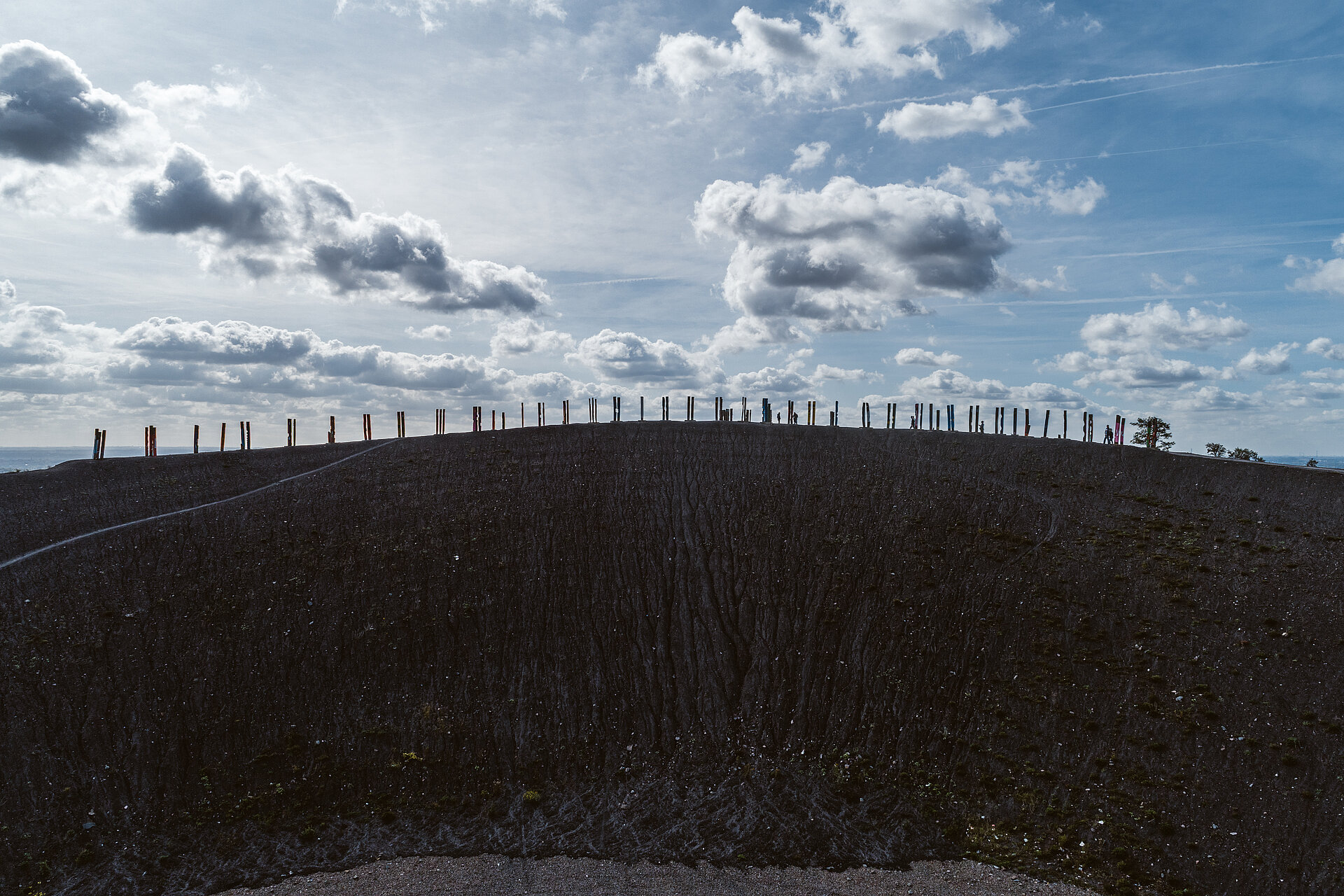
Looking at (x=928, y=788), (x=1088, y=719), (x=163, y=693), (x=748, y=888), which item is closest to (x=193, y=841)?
(x=163, y=693)

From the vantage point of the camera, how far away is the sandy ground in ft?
61.7

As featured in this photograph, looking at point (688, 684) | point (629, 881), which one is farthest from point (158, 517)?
point (629, 881)

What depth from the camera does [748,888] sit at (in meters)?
19.1

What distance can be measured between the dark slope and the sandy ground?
1.88 ft

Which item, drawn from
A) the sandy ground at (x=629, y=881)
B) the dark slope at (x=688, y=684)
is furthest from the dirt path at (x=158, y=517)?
the sandy ground at (x=629, y=881)

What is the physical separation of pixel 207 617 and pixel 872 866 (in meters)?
26.8

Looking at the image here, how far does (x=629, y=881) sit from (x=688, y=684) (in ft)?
28.0

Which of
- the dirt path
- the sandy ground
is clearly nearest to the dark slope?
the sandy ground

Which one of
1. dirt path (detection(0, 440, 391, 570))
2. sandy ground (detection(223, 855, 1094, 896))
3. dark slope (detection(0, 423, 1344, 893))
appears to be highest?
dirt path (detection(0, 440, 391, 570))

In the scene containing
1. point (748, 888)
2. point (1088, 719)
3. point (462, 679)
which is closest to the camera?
point (748, 888)

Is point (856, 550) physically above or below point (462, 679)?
above

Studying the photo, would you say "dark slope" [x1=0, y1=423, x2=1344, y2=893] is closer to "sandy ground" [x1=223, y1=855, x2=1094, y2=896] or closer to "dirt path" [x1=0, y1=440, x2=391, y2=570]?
"sandy ground" [x1=223, y1=855, x2=1094, y2=896]

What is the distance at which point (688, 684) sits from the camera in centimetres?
2705

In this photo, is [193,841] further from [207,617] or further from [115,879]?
[207,617]
